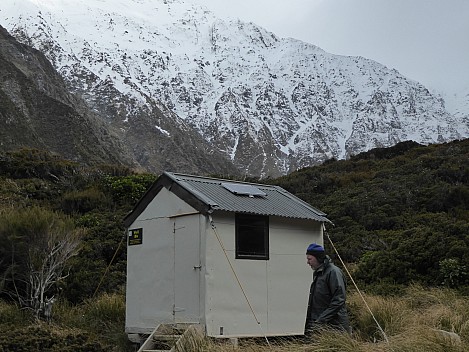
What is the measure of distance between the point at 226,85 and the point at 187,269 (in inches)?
4336

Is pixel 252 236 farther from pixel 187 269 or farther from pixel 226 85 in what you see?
pixel 226 85

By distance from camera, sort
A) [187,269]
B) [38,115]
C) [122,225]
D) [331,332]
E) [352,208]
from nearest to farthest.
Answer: [331,332] < [187,269] < [122,225] < [352,208] < [38,115]

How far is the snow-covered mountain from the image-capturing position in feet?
312

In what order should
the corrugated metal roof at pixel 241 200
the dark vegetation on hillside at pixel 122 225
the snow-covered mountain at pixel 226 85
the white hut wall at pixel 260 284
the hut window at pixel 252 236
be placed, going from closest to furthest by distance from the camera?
the white hut wall at pixel 260 284, the corrugated metal roof at pixel 241 200, the hut window at pixel 252 236, the dark vegetation on hillside at pixel 122 225, the snow-covered mountain at pixel 226 85

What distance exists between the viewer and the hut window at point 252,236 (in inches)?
400

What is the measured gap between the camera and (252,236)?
1037 centimetres

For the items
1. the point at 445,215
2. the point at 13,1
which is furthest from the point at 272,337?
the point at 13,1

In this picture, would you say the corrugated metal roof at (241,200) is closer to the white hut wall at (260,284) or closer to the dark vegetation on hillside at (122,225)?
the white hut wall at (260,284)

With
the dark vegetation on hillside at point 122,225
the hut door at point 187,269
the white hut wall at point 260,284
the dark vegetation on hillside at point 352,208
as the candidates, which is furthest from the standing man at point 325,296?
the dark vegetation on hillside at point 352,208

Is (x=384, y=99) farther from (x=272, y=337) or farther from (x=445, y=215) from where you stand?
(x=272, y=337)

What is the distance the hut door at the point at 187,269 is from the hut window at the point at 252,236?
721 millimetres

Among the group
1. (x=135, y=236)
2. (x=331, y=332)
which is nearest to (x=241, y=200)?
(x=135, y=236)

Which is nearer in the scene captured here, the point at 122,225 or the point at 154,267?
the point at 154,267

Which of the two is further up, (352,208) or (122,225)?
(352,208)
